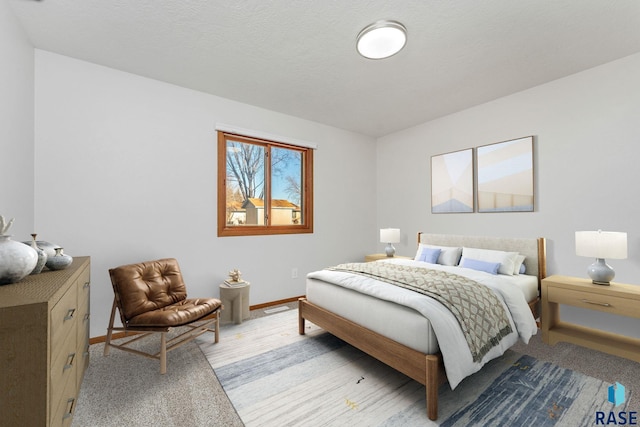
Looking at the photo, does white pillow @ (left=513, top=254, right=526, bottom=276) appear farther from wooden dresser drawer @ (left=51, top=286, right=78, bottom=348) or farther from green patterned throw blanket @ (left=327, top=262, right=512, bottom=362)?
wooden dresser drawer @ (left=51, top=286, right=78, bottom=348)

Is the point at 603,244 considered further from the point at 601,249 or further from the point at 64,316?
the point at 64,316

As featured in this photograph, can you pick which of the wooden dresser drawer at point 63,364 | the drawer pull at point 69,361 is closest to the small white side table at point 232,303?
the wooden dresser drawer at point 63,364

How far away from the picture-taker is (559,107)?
9.50 feet

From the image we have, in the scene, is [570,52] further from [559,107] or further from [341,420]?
[341,420]

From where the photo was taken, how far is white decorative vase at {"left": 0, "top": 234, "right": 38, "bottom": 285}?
118 cm

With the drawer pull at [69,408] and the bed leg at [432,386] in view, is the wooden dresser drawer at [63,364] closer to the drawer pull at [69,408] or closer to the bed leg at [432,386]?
the drawer pull at [69,408]

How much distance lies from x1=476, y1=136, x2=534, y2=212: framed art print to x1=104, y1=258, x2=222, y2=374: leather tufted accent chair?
337 centimetres

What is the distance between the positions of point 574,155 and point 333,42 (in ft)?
8.84

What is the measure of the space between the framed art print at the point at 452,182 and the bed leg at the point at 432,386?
2.58 meters

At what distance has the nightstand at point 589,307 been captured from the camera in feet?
7.23

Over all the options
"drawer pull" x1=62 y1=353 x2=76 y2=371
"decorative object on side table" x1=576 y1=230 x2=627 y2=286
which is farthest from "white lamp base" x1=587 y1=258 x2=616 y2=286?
"drawer pull" x1=62 y1=353 x2=76 y2=371

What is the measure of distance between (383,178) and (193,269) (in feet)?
10.9

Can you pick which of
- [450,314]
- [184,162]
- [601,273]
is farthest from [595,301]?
[184,162]

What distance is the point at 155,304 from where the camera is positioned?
243 centimetres
